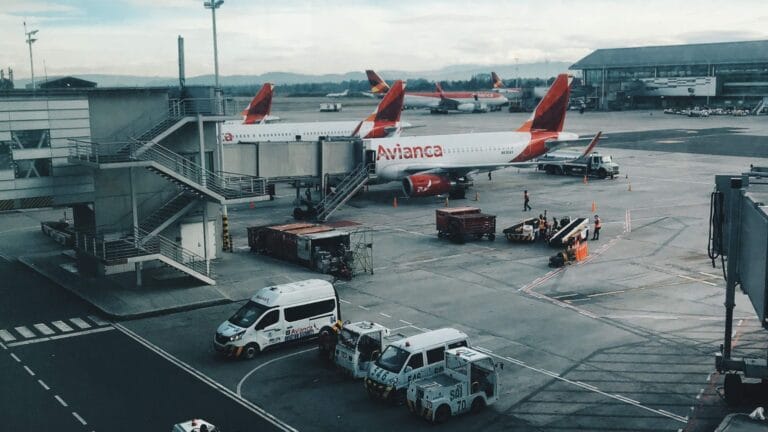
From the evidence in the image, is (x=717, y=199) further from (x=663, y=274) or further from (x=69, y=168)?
(x=69, y=168)

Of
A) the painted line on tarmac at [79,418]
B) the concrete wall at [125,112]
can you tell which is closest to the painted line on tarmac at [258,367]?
the painted line on tarmac at [79,418]

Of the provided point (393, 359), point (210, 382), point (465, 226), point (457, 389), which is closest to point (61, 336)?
point (210, 382)

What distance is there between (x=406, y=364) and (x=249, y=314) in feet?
28.0

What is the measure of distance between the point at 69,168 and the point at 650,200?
47.7 metres

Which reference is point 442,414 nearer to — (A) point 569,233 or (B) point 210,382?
(B) point 210,382

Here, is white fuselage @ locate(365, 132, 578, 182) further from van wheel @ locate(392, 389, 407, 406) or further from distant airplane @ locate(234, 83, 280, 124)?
van wheel @ locate(392, 389, 407, 406)

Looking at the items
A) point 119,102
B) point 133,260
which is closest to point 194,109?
point 119,102

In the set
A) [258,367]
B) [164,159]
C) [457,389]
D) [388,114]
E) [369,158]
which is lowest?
[258,367]

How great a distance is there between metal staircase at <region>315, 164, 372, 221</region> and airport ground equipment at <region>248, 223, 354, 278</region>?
992 centimetres

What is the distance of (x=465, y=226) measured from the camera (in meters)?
50.3

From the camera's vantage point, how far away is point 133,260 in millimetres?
37906

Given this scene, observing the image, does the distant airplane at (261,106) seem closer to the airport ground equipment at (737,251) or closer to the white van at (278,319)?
the white van at (278,319)

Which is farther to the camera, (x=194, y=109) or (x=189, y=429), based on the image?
(x=194, y=109)

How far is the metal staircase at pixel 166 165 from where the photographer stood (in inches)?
1529
